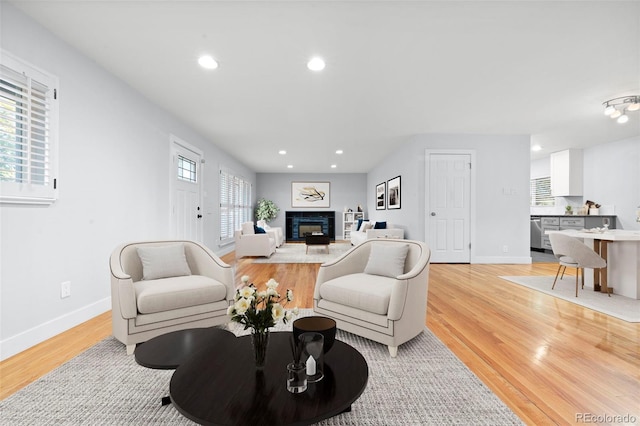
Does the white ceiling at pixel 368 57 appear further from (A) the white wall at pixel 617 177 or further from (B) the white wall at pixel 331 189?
(B) the white wall at pixel 331 189

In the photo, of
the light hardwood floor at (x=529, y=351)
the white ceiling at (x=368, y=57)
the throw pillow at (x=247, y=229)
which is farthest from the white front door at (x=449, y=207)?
the throw pillow at (x=247, y=229)

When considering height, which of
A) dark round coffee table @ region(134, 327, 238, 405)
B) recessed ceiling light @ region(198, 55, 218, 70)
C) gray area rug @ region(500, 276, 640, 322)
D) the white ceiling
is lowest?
gray area rug @ region(500, 276, 640, 322)

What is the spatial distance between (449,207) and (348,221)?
18.1 feet

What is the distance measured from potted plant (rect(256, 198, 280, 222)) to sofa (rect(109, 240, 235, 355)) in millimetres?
7530

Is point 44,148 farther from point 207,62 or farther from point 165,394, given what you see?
point 165,394

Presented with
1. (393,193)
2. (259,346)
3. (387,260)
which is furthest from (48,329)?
(393,193)

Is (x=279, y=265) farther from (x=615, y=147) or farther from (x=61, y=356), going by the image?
(x=615, y=147)

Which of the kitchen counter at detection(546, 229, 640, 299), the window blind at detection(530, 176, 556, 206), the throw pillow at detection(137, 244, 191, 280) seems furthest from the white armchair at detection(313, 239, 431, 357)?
the window blind at detection(530, 176, 556, 206)

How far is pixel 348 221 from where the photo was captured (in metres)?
11.0

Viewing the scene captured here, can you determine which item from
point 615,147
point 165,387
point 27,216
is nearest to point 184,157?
point 27,216

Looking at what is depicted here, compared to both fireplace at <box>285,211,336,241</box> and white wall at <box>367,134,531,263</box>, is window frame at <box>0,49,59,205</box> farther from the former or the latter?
fireplace at <box>285,211,336,241</box>

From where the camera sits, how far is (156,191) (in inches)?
161

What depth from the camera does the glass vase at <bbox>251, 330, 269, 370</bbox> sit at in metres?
1.33

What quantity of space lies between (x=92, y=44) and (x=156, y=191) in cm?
188
